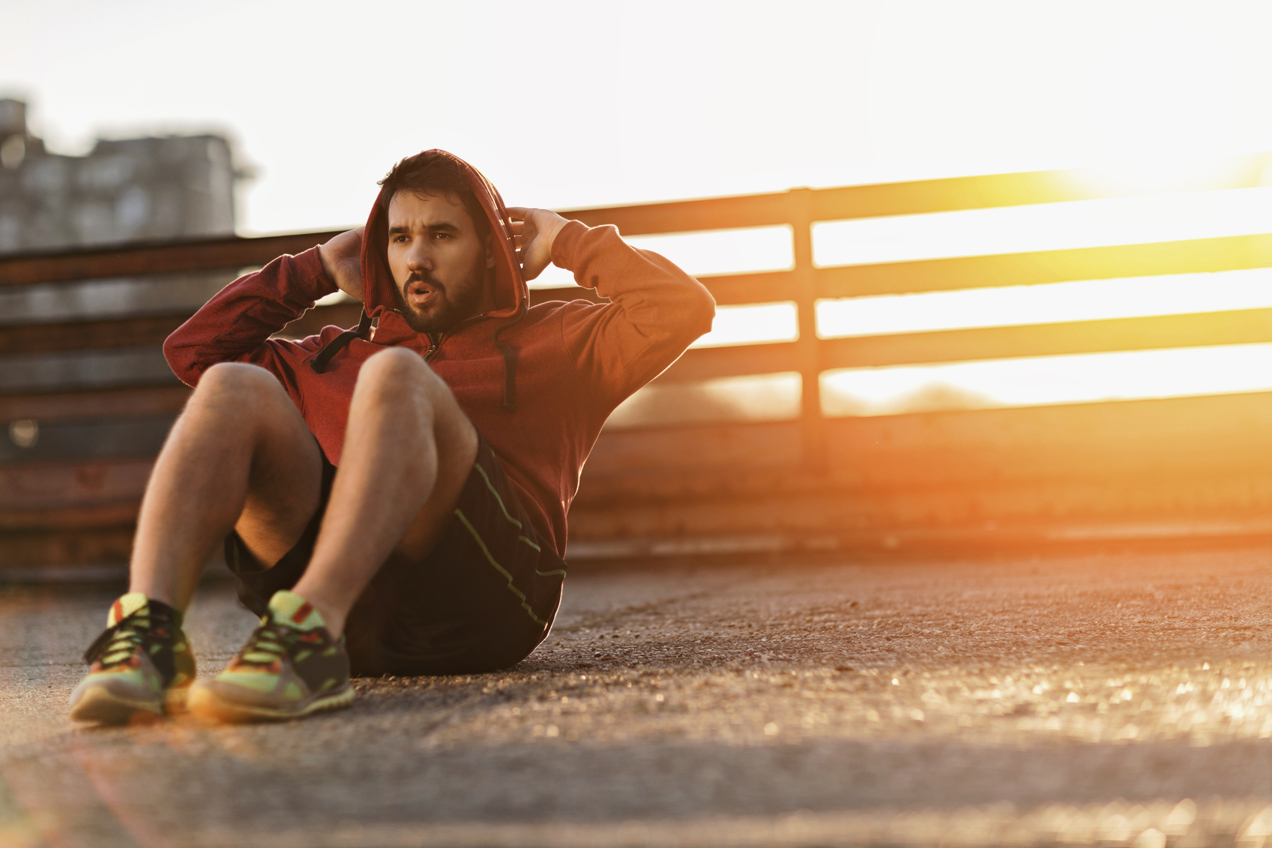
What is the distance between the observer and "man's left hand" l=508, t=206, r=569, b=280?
2.17 m

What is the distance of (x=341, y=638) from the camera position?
1.46 metres

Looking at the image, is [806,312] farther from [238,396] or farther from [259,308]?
[238,396]

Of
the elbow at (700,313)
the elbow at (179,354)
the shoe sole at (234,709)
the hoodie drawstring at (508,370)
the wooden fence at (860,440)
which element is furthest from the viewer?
the wooden fence at (860,440)

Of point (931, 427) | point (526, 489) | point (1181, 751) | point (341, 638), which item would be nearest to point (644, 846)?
point (1181, 751)

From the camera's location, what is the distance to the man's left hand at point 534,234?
217 centimetres

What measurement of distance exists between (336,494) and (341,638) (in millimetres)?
191

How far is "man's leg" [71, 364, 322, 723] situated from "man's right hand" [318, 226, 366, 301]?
584 mm

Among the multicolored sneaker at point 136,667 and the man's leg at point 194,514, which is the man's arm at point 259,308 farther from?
the multicolored sneaker at point 136,667

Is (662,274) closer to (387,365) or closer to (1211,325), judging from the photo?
(387,365)

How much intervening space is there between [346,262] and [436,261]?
0.78 ft

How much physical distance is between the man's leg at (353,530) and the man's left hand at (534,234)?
0.64 metres

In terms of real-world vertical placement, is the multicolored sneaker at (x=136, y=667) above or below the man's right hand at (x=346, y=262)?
below

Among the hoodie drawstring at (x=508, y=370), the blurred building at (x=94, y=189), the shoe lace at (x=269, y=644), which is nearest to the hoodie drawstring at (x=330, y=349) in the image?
the hoodie drawstring at (x=508, y=370)

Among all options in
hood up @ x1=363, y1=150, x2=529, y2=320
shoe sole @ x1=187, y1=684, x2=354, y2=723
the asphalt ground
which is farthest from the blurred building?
shoe sole @ x1=187, y1=684, x2=354, y2=723
